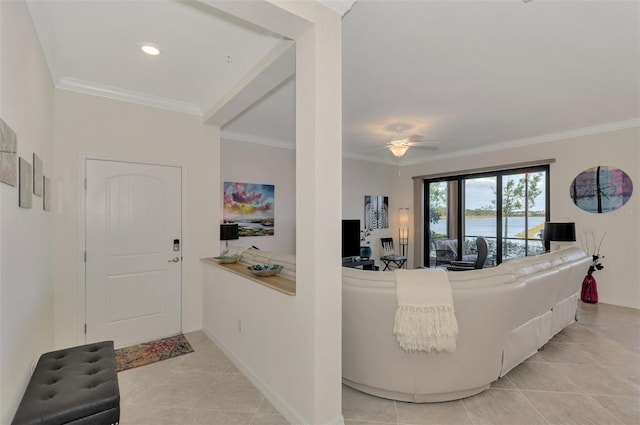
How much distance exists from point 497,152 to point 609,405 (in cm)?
464

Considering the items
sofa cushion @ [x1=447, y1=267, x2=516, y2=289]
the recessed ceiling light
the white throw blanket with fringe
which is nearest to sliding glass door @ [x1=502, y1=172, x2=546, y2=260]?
sofa cushion @ [x1=447, y1=267, x2=516, y2=289]

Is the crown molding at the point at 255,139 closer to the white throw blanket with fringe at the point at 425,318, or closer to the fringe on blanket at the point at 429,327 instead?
the white throw blanket with fringe at the point at 425,318

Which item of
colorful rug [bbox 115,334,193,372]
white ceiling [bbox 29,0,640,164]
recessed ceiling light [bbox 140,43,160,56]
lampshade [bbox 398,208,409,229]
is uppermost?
white ceiling [bbox 29,0,640,164]

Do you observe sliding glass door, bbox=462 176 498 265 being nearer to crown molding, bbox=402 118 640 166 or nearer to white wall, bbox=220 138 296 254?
crown molding, bbox=402 118 640 166

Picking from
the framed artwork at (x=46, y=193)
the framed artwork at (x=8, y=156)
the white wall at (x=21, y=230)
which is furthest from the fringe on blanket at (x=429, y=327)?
the framed artwork at (x=46, y=193)

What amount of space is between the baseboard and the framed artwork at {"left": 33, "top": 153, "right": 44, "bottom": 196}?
2.05 meters

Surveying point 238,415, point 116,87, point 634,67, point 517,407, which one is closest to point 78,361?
point 238,415

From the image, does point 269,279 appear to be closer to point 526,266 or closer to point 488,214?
point 526,266

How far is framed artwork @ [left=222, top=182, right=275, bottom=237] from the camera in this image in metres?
5.04

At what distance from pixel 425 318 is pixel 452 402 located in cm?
80

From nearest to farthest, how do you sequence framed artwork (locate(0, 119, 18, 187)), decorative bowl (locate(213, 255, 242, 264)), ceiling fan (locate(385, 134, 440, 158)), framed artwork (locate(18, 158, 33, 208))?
framed artwork (locate(0, 119, 18, 187))
framed artwork (locate(18, 158, 33, 208))
decorative bowl (locate(213, 255, 242, 264))
ceiling fan (locate(385, 134, 440, 158))

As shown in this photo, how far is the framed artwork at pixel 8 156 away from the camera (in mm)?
1289

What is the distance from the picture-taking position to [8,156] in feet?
4.53

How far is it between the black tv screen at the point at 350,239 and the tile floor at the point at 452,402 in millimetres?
3518
